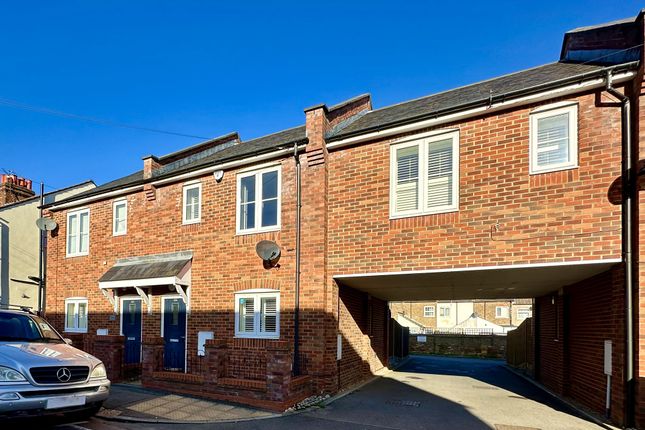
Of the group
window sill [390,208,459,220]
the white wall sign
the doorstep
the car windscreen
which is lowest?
the doorstep

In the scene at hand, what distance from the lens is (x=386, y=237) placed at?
8828mm

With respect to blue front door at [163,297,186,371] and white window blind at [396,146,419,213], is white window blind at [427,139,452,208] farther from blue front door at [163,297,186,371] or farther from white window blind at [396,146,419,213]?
blue front door at [163,297,186,371]

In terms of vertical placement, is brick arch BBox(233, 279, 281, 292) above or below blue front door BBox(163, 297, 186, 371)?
above

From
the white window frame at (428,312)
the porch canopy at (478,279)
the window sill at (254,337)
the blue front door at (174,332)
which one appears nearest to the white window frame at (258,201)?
the porch canopy at (478,279)

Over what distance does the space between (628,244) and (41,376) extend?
8.77 meters

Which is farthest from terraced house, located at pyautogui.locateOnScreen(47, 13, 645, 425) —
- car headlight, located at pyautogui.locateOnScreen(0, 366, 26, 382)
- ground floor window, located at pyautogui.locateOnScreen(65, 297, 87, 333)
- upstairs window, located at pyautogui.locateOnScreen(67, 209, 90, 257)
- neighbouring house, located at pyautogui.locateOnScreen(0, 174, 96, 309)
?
→ neighbouring house, located at pyautogui.locateOnScreen(0, 174, 96, 309)

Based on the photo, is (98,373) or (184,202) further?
(184,202)

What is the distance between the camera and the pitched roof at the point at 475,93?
798 cm

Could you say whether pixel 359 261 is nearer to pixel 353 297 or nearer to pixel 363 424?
pixel 353 297

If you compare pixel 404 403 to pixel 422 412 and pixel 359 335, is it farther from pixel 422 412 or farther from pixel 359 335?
pixel 359 335

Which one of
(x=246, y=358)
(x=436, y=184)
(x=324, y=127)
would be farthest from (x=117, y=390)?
(x=436, y=184)

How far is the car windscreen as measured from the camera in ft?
21.7

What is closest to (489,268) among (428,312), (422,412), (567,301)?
(422,412)

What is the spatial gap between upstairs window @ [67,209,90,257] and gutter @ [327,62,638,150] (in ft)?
31.6
